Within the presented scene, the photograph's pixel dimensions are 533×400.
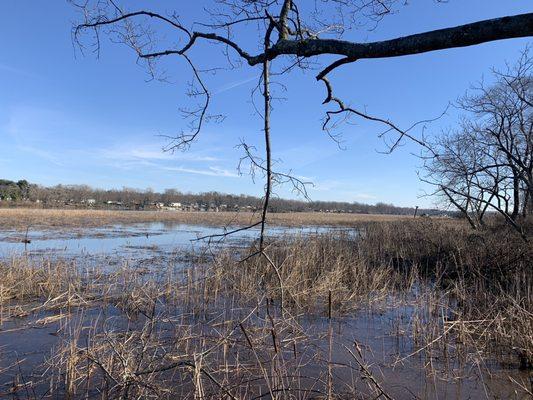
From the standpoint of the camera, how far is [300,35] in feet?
10.8

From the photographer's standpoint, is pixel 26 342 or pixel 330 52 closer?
pixel 330 52

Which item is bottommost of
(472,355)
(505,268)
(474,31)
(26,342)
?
(26,342)

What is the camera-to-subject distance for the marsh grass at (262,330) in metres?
4.01

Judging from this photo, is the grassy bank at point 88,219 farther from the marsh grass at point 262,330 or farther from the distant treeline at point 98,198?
the marsh grass at point 262,330

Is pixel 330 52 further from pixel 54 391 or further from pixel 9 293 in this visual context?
pixel 9 293

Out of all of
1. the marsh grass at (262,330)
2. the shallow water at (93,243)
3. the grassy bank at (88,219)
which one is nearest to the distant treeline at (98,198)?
the grassy bank at (88,219)

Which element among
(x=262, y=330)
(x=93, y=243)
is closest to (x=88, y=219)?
(x=93, y=243)

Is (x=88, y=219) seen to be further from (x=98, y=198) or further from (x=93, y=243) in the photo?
(x=98, y=198)

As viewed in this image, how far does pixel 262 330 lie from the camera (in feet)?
19.4

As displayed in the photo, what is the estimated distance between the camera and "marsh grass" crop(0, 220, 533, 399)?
401 cm

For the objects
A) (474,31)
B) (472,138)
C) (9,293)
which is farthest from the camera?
(472,138)

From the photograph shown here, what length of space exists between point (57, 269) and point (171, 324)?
4.28 meters

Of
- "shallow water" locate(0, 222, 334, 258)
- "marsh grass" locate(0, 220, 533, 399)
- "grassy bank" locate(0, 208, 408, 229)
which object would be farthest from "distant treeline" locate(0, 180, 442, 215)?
"marsh grass" locate(0, 220, 533, 399)

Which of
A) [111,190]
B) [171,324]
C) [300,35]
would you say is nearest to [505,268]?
[171,324]
